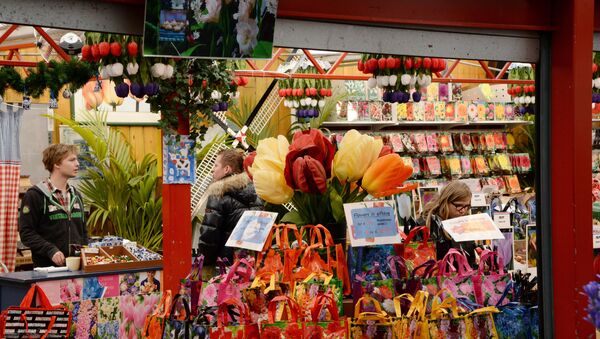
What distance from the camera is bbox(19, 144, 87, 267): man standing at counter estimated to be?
6059 mm

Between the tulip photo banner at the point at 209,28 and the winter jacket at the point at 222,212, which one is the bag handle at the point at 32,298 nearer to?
the tulip photo banner at the point at 209,28

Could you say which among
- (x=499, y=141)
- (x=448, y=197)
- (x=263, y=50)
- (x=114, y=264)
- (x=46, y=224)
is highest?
(x=499, y=141)

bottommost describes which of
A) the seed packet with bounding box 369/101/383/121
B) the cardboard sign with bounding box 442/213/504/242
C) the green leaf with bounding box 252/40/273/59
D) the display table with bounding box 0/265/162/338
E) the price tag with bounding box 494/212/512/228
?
the display table with bounding box 0/265/162/338

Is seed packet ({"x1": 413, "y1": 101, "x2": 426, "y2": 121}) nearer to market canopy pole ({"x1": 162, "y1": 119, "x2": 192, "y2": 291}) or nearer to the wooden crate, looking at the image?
the wooden crate

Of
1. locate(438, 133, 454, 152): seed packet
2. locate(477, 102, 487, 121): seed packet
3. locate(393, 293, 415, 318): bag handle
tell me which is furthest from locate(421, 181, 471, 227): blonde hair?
locate(477, 102, 487, 121): seed packet

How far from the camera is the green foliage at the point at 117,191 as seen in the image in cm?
1105

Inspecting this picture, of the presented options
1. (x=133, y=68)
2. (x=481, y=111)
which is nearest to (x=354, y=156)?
(x=133, y=68)

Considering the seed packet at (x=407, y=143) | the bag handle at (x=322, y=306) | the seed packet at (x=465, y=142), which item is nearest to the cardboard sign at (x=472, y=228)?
the bag handle at (x=322, y=306)

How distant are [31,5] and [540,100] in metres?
2.18

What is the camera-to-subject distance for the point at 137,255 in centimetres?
613

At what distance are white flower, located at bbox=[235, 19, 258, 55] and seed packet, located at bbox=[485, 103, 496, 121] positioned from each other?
9.96 m

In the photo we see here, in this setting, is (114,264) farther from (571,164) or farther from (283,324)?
(571,164)

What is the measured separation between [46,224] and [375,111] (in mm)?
6591

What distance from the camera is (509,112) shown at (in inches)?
511
